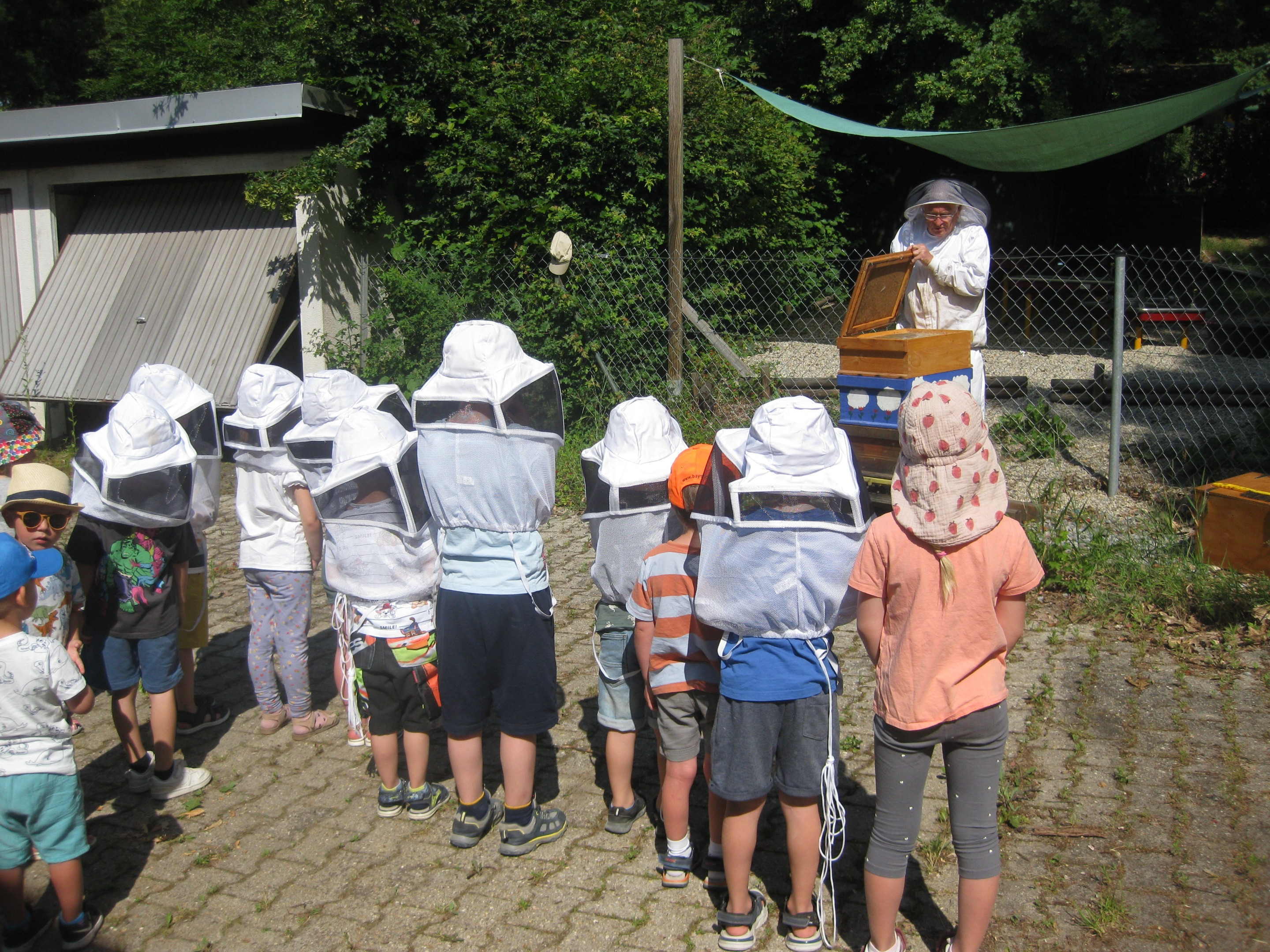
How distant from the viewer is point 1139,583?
5.52 meters

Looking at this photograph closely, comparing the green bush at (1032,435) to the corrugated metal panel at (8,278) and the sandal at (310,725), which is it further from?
the corrugated metal panel at (8,278)

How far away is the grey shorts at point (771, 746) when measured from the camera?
9.46 ft

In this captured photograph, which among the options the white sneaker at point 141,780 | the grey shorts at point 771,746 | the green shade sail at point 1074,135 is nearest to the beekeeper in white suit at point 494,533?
the grey shorts at point 771,746

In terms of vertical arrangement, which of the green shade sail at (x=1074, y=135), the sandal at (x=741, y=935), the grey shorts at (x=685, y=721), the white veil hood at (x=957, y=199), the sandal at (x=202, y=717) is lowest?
the sandal at (x=741, y=935)

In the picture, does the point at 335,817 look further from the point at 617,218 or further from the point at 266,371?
the point at 617,218

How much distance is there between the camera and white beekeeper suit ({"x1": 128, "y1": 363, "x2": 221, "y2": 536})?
14.2ft

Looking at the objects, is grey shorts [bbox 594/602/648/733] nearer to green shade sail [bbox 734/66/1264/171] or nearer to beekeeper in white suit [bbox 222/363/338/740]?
beekeeper in white suit [bbox 222/363/338/740]

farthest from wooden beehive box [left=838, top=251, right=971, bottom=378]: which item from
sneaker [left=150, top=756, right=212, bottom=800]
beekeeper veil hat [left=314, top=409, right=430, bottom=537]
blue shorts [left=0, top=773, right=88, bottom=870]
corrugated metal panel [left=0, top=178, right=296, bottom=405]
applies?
corrugated metal panel [left=0, top=178, right=296, bottom=405]

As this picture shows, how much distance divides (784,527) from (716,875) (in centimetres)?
133

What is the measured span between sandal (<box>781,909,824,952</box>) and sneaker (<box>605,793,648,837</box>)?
81cm

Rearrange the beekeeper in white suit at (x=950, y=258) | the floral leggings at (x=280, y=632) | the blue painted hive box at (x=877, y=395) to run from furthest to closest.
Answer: the beekeeper in white suit at (x=950, y=258)
the blue painted hive box at (x=877, y=395)
the floral leggings at (x=280, y=632)

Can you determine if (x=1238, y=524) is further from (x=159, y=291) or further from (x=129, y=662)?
(x=159, y=291)

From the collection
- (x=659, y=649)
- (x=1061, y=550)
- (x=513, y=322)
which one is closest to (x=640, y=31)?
(x=513, y=322)

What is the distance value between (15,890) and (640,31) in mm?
9682
